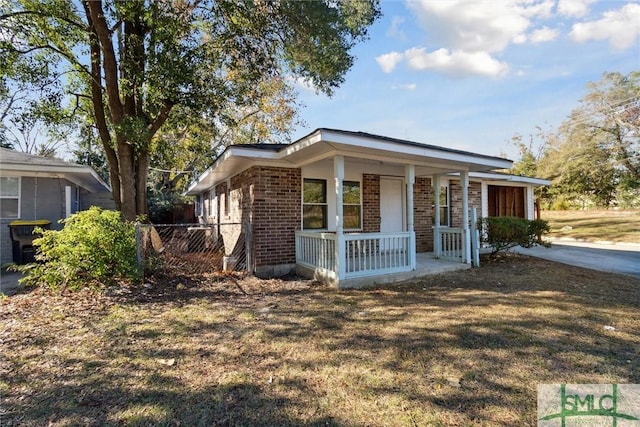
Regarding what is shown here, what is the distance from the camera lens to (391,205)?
29.7 feet

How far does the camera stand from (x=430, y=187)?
33.1ft

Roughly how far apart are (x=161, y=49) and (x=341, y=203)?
18.1ft

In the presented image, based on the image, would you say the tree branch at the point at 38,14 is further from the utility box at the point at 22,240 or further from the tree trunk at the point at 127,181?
the utility box at the point at 22,240

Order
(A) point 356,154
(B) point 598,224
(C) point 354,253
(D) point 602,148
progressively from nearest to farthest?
(A) point 356,154 → (C) point 354,253 → (B) point 598,224 → (D) point 602,148

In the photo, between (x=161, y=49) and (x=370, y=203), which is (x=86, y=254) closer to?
(x=161, y=49)

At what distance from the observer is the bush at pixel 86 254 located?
203 inches

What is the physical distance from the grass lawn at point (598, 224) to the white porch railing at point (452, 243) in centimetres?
1144

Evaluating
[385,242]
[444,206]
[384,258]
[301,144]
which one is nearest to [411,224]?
[385,242]

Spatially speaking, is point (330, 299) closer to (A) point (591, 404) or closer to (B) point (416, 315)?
(B) point (416, 315)

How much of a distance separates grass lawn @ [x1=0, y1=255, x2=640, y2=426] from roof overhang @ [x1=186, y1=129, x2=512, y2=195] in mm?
2651

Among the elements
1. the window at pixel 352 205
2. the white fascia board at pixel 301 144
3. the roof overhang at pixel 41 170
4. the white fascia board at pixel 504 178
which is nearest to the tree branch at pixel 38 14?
the roof overhang at pixel 41 170

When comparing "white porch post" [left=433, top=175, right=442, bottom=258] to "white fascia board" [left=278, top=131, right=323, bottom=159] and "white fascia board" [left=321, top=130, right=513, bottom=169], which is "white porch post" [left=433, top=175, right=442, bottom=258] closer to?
"white fascia board" [left=321, top=130, right=513, bottom=169]

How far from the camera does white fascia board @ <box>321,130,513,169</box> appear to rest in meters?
5.26

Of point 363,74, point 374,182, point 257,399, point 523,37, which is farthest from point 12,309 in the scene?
point 523,37
